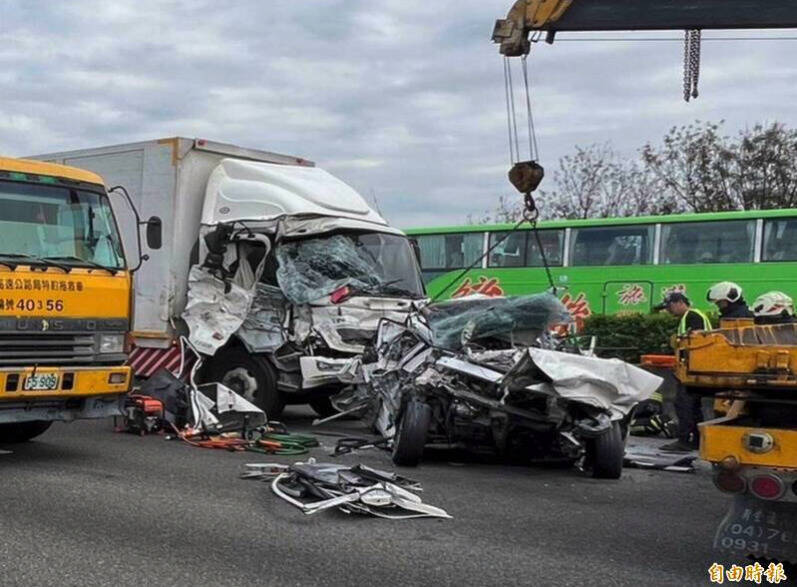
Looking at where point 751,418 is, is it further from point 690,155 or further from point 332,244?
point 690,155

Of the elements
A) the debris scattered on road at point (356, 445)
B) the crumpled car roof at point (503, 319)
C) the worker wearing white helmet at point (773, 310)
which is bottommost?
→ the debris scattered on road at point (356, 445)

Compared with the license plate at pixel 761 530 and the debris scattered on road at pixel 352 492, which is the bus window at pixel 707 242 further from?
the license plate at pixel 761 530

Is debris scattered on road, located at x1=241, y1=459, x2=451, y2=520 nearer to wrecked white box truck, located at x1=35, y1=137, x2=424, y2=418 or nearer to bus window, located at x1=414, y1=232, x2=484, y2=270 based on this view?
wrecked white box truck, located at x1=35, y1=137, x2=424, y2=418

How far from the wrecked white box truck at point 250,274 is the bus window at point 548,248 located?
26.9 ft

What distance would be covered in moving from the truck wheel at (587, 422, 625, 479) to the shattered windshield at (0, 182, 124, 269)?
478cm

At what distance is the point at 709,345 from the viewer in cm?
494

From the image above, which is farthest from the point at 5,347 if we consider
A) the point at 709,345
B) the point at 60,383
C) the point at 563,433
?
the point at 709,345

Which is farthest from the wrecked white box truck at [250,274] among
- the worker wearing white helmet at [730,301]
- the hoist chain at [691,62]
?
the hoist chain at [691,62]

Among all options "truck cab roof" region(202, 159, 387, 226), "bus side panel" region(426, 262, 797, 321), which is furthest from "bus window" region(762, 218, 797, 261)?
"truck cab roof" region(202, 159, 387, 226)

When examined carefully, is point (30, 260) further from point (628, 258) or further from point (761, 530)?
point (628, 258)

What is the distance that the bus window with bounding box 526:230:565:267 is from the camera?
2000 cm

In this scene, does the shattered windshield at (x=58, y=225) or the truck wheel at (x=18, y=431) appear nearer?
the shattered windshield at (x=58, y=225)

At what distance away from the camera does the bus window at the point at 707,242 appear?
17.5m

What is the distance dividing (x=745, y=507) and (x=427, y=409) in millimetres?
4003
